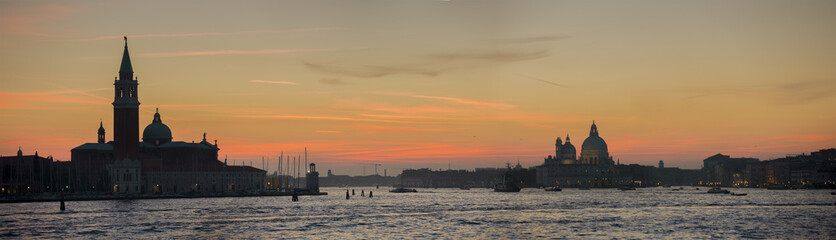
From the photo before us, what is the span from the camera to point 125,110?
14638cm

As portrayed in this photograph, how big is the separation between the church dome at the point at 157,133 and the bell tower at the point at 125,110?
19.9 m

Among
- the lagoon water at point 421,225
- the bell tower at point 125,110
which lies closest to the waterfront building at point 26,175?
the bell tower at point 125,110

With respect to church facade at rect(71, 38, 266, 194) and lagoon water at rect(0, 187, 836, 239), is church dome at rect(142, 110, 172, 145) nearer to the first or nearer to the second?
church facade at rect(71, 38, 266, 194)

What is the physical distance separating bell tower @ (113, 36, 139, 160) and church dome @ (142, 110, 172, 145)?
785 inches

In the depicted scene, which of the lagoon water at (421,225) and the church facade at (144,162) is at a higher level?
the church facade at (144,162)

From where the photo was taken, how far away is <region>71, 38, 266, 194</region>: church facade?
485ft

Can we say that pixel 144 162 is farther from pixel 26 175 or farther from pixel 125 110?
pixel 26 175

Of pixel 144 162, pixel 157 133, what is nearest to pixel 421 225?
pixel 144 162

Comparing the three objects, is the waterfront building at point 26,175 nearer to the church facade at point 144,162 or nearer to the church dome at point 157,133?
the church facade at point 144,162

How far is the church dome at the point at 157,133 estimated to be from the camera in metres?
171

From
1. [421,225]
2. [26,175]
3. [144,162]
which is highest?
[144,162]

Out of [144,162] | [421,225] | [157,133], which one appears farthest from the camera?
[157,133]

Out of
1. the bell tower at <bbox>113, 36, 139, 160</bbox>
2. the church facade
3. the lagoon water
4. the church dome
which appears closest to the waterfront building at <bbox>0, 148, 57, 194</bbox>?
the church facade

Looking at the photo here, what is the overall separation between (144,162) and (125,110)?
14603 millimetres
